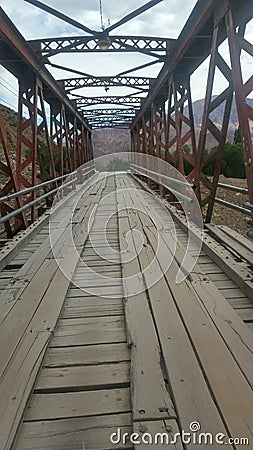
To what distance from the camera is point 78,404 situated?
60.7 inches

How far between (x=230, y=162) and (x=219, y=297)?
16.8m

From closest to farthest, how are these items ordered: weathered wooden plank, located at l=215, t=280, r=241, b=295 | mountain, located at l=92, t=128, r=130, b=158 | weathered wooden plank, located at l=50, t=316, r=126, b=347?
Answer: weathered wooden plank, located at l=50, t=316, r=126, b=347, weathered wooden plank, located at l=215, t=280, r=241, b=295, mountain, located at l=92, t=128, r=130, b=158

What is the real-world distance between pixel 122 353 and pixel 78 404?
443 millimetres

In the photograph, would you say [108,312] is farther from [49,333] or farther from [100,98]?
[100,98]

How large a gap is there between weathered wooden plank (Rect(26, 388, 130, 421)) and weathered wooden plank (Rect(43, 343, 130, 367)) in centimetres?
24


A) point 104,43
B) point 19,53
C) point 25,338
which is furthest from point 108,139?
point 25,338

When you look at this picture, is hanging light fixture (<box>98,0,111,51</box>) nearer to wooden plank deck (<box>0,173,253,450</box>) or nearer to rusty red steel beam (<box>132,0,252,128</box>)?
rusty red steel beam (<box>132,0,252,128</box>)

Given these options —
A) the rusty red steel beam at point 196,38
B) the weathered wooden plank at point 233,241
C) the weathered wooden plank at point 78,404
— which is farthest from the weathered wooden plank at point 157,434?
the rusty red steel beam at point 196,38

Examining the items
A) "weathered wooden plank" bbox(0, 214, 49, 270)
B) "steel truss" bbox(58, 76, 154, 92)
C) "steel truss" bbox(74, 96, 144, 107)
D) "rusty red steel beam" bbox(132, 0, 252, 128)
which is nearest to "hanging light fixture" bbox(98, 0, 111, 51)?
"rusty red steel beam" bbox(132, 0, 252, 128)

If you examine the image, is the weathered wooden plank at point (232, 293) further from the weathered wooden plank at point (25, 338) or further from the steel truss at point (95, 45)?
the steel truss at point (95, 45)

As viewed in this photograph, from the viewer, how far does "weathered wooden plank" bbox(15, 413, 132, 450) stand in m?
1.34

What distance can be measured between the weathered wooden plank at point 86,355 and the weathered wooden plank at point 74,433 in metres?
0.40

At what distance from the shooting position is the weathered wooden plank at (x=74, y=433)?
4.38ft

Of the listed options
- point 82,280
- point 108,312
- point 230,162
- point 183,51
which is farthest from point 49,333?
point 230,162
